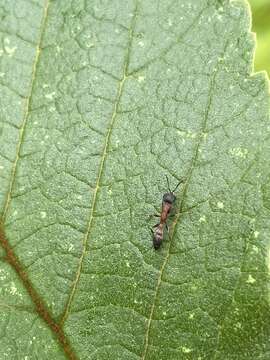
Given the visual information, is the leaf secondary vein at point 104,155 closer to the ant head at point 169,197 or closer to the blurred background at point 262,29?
the ant head at point 169,197

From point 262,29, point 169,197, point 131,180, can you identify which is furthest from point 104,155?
point 262,29

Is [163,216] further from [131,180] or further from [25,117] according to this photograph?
[25,117]

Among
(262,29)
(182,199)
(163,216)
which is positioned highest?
(262,29)

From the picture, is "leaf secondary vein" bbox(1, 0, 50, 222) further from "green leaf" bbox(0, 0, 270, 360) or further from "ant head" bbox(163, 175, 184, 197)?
"ant head" bbox(163, 175, 184, 197)

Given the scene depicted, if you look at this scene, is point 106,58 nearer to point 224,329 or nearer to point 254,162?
point 254,162

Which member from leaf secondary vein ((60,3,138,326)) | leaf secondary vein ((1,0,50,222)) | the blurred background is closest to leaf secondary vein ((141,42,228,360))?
leaf secondary vein ((60,3,138,326))
